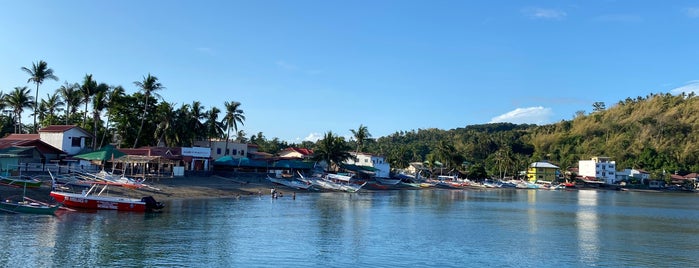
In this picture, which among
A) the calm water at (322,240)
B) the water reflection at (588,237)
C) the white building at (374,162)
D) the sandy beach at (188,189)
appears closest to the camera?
the calm water at (322,240)

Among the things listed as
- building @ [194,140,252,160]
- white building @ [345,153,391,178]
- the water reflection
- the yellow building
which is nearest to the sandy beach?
building @ [194,140,252,160]

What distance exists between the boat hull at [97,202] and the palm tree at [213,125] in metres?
42.9

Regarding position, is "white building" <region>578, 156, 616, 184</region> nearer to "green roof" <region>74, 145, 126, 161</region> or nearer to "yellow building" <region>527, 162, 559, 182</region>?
"yellow building" <region>527, 162, 559, 182</region>

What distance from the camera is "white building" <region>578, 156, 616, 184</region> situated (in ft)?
488

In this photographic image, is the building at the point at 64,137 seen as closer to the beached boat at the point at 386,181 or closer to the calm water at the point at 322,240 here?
the calm water at the point at 322,240

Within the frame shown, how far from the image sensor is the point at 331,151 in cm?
9356

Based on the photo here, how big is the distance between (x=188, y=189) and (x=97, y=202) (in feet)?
55.8

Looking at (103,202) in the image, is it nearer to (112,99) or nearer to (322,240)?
(322,240)

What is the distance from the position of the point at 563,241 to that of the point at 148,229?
2745cm

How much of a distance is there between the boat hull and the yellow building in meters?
126

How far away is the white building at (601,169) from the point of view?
488 feet

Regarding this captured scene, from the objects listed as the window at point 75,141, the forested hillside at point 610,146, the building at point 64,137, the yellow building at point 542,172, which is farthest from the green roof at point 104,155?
the yellow building at point 542,172

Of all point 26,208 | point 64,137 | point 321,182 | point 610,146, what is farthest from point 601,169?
point 26,208

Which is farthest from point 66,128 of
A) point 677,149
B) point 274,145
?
point 677,149
